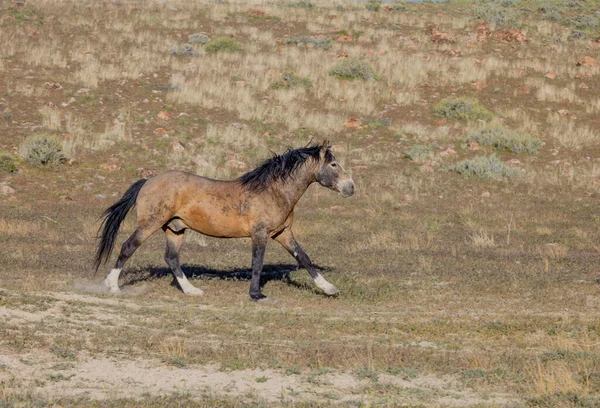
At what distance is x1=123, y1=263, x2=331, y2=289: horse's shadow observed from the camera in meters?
15.4

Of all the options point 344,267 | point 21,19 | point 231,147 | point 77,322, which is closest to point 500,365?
point 77,322

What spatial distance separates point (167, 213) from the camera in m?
13.9

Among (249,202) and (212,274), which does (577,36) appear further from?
Result: (249,202)

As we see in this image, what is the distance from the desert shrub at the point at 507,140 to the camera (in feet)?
99.0

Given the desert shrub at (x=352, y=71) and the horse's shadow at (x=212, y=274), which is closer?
the horse's shadow at (x=212, y=274)

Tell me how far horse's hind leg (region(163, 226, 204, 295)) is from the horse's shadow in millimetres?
656

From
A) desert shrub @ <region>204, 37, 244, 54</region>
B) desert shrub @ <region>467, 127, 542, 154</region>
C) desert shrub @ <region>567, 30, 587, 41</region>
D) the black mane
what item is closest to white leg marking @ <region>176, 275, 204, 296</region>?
the black mane

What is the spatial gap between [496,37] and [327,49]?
860cm

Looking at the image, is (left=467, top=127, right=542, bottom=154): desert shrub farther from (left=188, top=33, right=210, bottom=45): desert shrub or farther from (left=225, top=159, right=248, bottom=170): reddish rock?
(left=188, top=33, right=210, bottom=45): desert shrub

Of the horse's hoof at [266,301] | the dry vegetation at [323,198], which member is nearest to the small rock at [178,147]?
the dry vegetation at [323,198]

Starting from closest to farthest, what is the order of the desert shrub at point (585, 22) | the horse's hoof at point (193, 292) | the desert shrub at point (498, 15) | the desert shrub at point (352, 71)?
the horse's hoof at point (193, 292)
the desert shrub at point (352, 71)
the desert shrub at point (498, 15)
the desert shrub at point (585, 22)

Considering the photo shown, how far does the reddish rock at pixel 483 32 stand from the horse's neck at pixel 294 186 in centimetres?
2926

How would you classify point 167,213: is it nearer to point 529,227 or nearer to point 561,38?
point 529,227

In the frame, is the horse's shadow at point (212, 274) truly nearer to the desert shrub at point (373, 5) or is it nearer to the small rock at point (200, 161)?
the small rock at point (200, 161)
